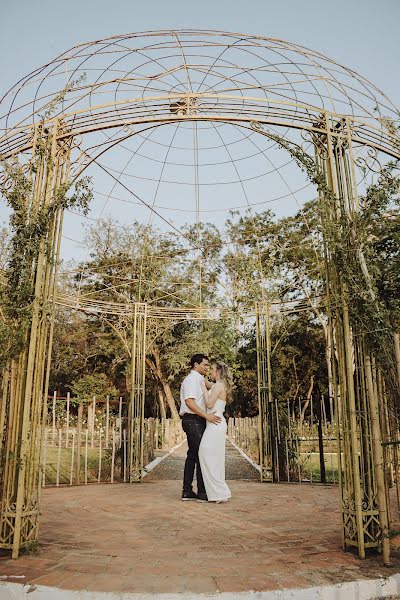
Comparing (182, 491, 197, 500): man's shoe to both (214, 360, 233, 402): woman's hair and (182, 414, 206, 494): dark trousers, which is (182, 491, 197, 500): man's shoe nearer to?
(182, 414, 206, 494): dark trousers

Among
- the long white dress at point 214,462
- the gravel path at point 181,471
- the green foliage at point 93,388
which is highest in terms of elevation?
the green foliage at point 93,388

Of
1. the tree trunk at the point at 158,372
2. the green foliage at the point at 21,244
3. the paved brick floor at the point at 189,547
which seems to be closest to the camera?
the paved brick floor at the point at 189,547

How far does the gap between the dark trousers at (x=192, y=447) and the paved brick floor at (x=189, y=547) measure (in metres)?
0.37

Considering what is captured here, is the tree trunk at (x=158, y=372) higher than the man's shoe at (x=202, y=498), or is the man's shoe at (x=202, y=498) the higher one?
the tree trunk at (x=158, y=372)

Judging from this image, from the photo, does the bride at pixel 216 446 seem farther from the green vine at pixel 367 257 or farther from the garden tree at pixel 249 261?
the garden tree at pixel 249 261

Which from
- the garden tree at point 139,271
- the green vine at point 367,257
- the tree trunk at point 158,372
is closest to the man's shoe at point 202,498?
the green vine at point 367,257

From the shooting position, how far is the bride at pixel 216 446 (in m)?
6.61

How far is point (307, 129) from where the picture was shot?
15.8 ft

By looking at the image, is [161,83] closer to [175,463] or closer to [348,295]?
[348,295]

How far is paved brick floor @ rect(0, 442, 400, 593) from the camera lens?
3262mm

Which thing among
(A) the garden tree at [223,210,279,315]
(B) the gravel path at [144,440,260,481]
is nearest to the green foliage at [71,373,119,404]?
(A) the garden tree at [223,210,279,315]

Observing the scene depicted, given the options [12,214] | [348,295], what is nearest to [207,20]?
[12,214]

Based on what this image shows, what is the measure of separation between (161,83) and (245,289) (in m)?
18.9

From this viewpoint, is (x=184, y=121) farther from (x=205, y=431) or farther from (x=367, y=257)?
(x=205, y=431)
